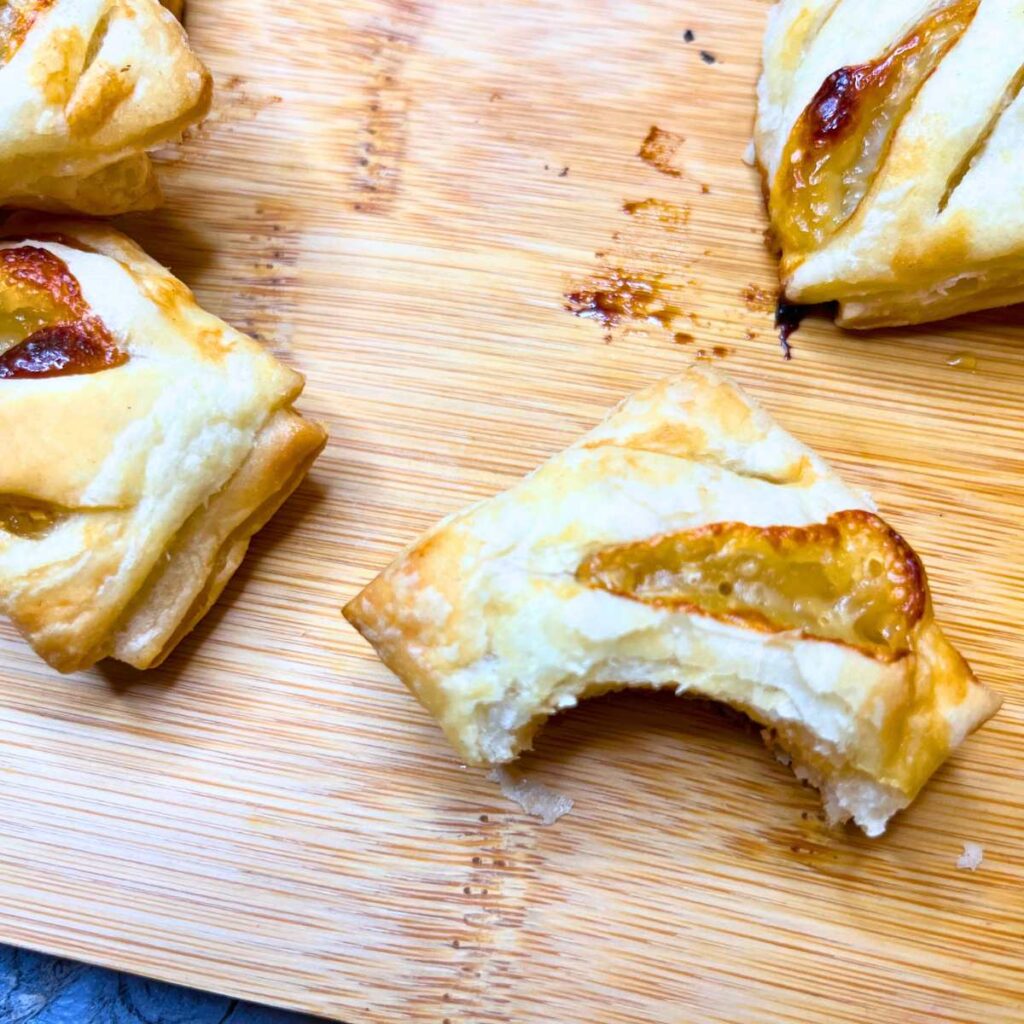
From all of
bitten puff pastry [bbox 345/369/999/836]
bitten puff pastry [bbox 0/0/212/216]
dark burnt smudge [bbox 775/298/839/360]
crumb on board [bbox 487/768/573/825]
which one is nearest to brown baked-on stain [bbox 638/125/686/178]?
dark burnt smudge [bbox 775/298/839/360]

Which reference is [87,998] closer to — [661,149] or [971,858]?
[971,858]

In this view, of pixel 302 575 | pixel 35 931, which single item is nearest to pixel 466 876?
pixel 302 575

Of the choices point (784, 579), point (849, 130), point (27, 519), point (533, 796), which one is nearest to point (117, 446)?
point (27, 519)

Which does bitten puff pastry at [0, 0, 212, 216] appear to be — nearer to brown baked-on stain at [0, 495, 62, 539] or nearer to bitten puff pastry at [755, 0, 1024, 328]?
brown baked-on stain at [0, 495, 62, 539]

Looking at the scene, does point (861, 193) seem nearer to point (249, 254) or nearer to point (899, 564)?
point (899, 564)

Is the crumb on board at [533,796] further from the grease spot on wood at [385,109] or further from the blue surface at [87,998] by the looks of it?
the grease spot on wood at [385,109]

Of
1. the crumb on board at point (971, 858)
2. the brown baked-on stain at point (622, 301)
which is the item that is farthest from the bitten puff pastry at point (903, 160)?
the crumb on board at point (971, 858)
